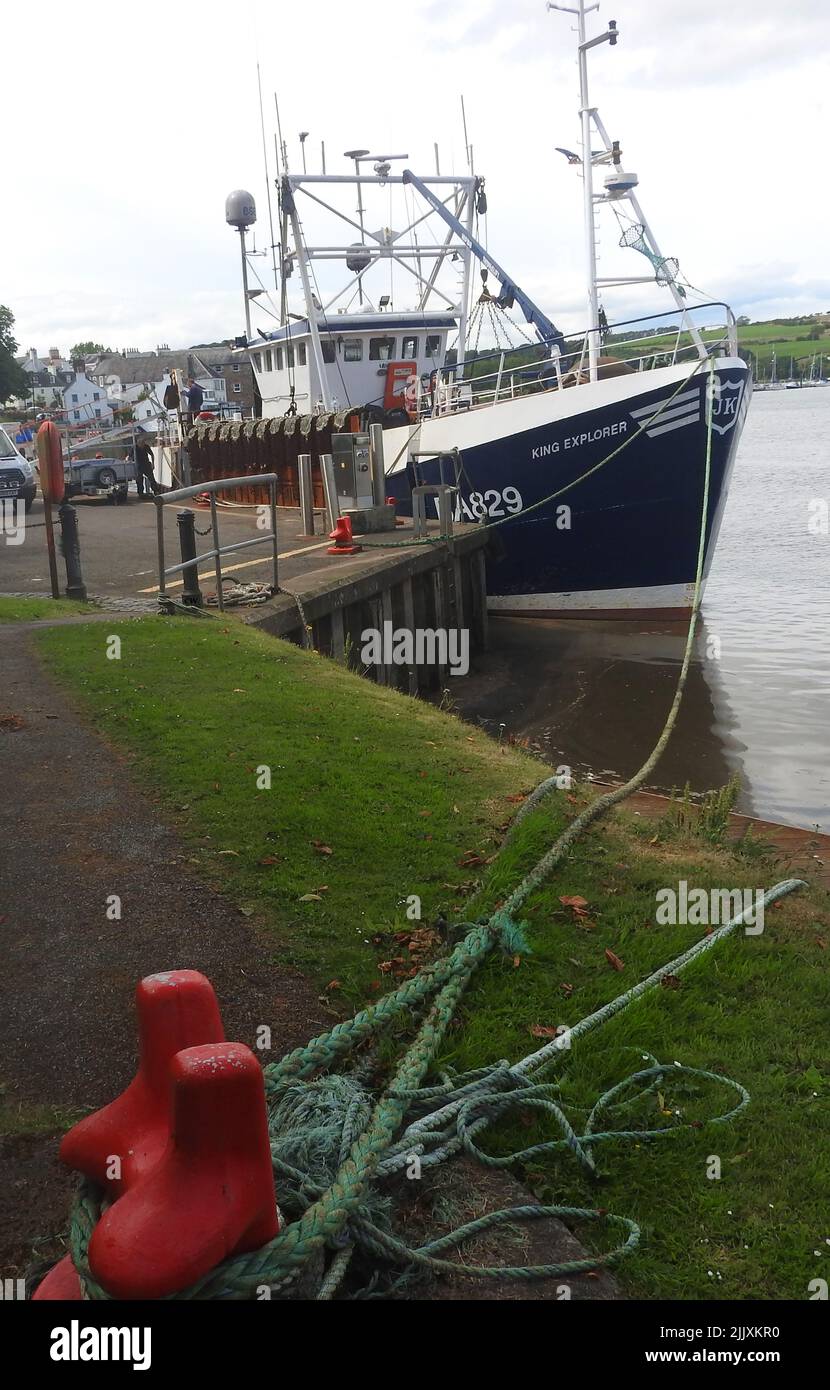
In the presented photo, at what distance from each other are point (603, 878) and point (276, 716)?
316cm

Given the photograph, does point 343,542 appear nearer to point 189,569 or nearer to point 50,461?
point 50,461

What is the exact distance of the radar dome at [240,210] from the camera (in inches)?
1185

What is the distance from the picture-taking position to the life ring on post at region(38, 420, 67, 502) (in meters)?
12.1

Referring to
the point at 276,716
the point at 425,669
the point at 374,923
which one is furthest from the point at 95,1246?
the point at 425,669

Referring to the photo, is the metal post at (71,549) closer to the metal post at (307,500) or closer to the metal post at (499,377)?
the metal post at (307,500)

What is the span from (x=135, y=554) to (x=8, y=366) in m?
94.1

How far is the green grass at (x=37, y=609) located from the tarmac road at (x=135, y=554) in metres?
0.76

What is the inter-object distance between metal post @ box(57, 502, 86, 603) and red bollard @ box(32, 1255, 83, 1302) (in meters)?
10.5

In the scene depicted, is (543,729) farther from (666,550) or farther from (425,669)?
(666,550)

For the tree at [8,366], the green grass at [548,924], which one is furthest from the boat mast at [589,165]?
the tree at [8,366]

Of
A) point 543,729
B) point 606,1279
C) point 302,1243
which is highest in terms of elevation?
point 302,1243

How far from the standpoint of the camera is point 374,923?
16.0 ft

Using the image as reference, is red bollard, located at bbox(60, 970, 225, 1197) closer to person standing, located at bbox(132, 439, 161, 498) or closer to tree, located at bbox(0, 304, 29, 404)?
person standing, located at bbox(132, 439, 161, 498)

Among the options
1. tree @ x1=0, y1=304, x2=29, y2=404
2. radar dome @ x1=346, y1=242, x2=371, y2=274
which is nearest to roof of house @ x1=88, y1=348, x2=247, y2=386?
tree @ x1=0, y1=304, x2=29, y2=404
